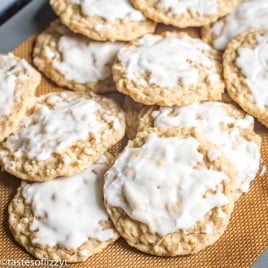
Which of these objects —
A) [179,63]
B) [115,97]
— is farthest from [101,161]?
[179,63]

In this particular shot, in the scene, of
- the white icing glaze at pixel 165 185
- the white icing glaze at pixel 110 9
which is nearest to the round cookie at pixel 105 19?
the white icing glaze at pixel 110 9

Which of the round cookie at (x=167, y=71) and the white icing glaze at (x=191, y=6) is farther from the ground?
the white icing glaze at (x=191, y=6)

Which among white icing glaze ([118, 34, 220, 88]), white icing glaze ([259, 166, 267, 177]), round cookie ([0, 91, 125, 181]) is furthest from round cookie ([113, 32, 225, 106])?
white icing glaze ([259, 166, 267, 177])

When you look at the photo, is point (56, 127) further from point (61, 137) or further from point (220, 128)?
point (220, 128)

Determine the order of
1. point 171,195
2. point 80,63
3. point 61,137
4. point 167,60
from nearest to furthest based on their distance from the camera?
point 171,195 < point 61,137 < point 167,60 < point 80,63

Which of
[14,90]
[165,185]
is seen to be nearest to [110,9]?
[14,90]

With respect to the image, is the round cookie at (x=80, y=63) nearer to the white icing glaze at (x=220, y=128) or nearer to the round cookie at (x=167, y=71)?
the round cookie at (x=167, y=71)

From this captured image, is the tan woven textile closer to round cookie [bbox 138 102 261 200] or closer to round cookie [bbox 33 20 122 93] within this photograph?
round cookie [bbox 138 102 261 200]

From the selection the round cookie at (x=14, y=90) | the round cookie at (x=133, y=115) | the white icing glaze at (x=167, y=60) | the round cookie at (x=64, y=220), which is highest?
the round cookie at (x=14, y=90)
